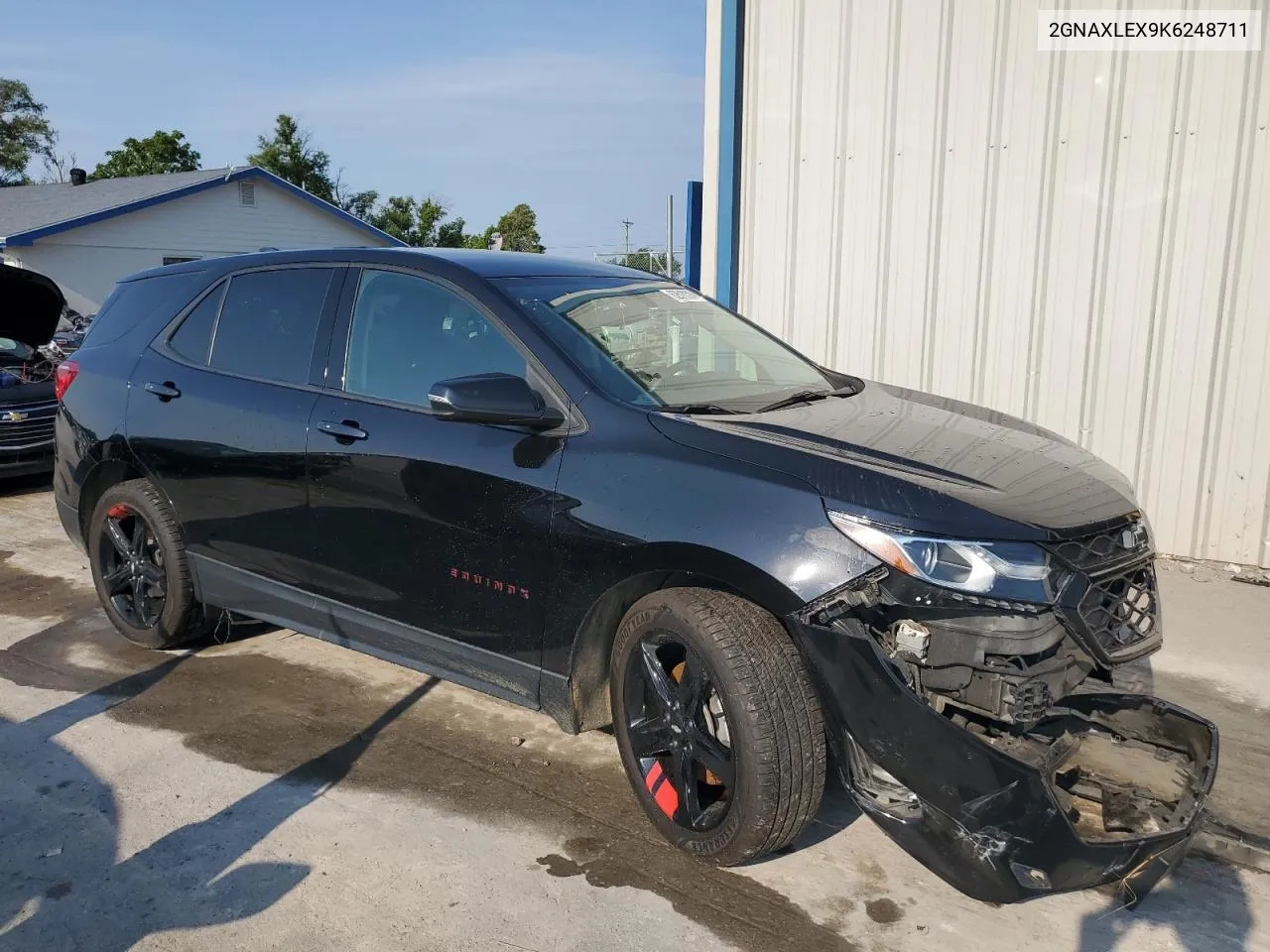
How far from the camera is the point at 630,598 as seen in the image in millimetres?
3320

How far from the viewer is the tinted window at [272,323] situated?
4250 millimetres

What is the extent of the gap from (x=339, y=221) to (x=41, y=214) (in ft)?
24.8

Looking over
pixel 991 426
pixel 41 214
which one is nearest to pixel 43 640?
pixel 991 426

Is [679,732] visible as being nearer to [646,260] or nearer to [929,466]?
[929,466]

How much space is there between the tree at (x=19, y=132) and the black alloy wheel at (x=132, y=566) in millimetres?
57980

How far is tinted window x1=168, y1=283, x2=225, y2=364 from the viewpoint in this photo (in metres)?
4.68

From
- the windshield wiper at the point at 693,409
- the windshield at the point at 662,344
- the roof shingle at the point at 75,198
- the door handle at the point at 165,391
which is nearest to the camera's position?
the windshield wiper at the point at 693,409

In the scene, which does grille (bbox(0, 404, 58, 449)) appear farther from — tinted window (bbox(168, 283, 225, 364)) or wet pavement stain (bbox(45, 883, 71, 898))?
wet pavement stain (bbox(45, 883, 71, 898))

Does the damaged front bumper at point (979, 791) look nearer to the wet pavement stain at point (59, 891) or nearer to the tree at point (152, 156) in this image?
the wet pavement stain at point (59, 891)

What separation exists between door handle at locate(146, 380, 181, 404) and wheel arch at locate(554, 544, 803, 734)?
7.67ft

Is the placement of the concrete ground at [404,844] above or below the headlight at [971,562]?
below

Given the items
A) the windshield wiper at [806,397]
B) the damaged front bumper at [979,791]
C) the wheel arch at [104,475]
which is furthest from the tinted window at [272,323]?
the damaged front bumper at [979,791]

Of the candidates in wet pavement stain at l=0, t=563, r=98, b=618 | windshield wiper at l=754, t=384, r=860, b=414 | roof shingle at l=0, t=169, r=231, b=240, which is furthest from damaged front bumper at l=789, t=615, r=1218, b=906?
roof shingle at l=0, t=169, r=231, b=240

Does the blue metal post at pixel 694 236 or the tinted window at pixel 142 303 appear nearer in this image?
the tinted window at pixel 142 303
